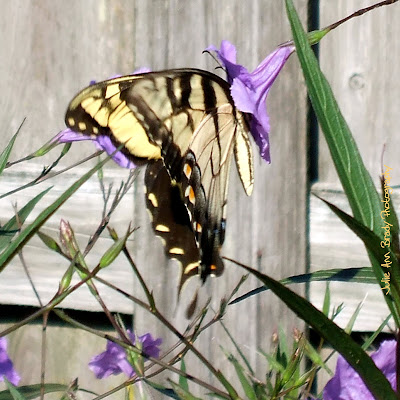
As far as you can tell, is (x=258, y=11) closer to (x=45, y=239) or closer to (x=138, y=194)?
(x=138, y=194)

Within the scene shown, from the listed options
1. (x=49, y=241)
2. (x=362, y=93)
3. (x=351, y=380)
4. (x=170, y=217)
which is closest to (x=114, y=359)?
(x=170, y=217)

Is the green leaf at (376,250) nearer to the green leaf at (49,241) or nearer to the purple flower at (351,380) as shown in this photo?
the purple flower at (351,380)

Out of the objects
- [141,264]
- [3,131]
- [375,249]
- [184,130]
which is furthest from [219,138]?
[3,131]

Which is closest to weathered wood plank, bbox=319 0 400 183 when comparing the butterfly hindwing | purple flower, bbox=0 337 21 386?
the butterfly hindwing

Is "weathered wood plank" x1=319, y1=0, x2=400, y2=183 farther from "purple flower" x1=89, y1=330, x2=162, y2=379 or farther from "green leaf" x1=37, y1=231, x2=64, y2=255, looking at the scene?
"green leaf" x1=37, y1=231, x2=64, y2=255

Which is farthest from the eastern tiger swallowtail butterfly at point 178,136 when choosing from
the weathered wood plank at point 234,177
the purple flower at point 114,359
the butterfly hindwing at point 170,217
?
the weathered wood plank at point 234,177

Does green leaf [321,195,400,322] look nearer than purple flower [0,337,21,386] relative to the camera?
Yes

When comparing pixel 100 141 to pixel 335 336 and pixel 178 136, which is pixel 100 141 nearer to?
pixel 178 136
